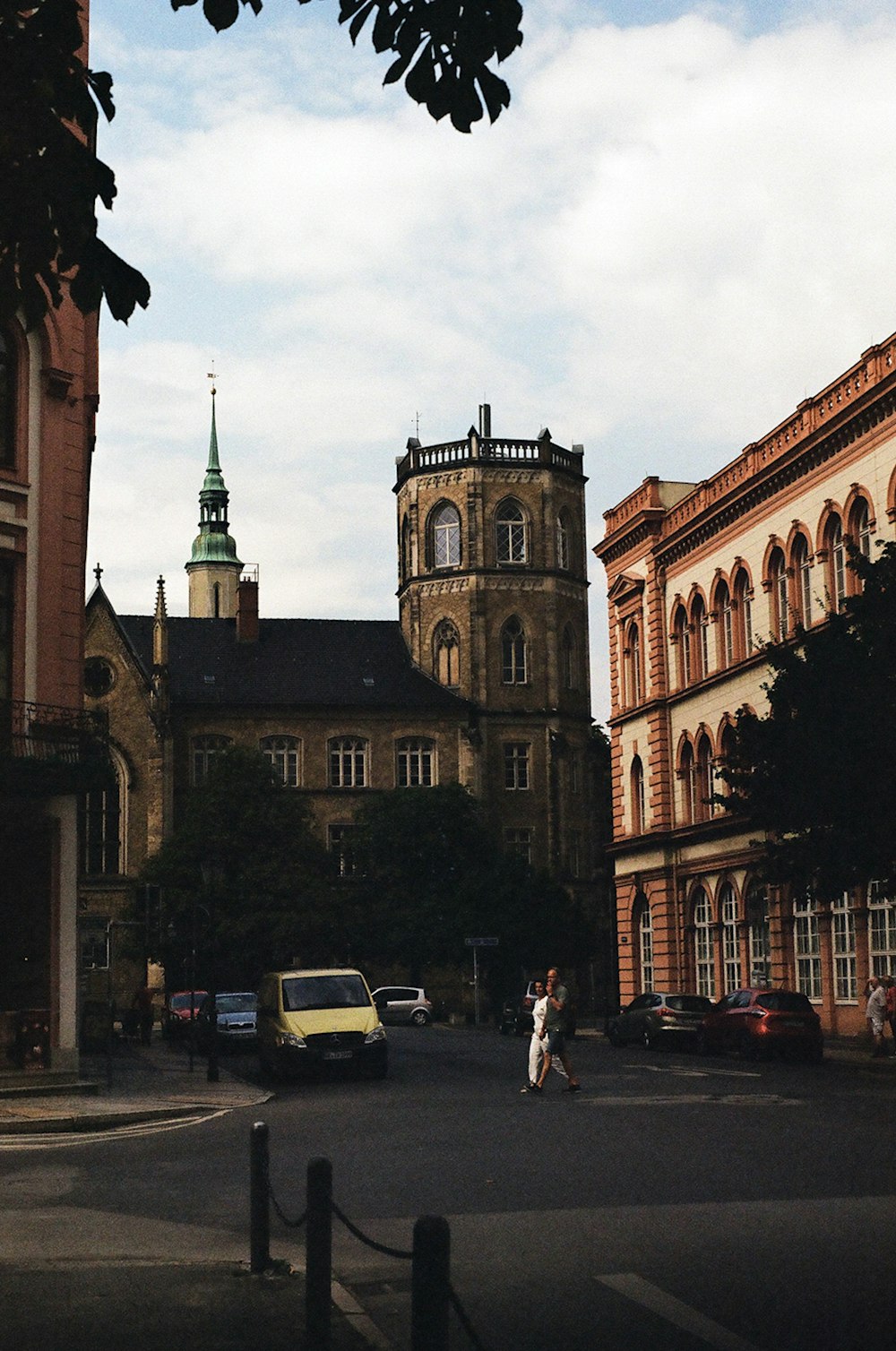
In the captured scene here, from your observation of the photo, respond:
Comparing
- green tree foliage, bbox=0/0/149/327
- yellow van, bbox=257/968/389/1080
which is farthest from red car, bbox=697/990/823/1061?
green tree foliage, bbox=0/0/149/327

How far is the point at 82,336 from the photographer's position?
3091 centimetres

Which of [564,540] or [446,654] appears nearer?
[446,654]

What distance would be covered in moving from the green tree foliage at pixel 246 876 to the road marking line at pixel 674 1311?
5277cm

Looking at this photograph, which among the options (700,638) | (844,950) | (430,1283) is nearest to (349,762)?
(700,638)

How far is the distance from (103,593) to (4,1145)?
65.9 metres

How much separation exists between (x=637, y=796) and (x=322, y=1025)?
29.4 metres

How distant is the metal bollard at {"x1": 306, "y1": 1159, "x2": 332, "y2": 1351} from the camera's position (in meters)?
7.91

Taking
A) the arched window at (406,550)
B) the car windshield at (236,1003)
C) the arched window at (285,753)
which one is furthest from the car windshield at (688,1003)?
the arched window at (406,550)

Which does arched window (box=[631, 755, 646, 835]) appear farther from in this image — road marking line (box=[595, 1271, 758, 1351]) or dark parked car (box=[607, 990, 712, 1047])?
road marking line (box=[595, 1271, 758, 1351])

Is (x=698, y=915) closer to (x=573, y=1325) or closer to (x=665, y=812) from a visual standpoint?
(x=665, y=812)

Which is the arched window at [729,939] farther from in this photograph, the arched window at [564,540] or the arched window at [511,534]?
the arched window at [564,540]

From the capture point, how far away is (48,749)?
28.5m

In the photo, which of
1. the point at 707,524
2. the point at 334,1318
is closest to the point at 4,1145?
the point at 334,1318

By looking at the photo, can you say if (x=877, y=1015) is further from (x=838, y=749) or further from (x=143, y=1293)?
(x=143, y=1293)
